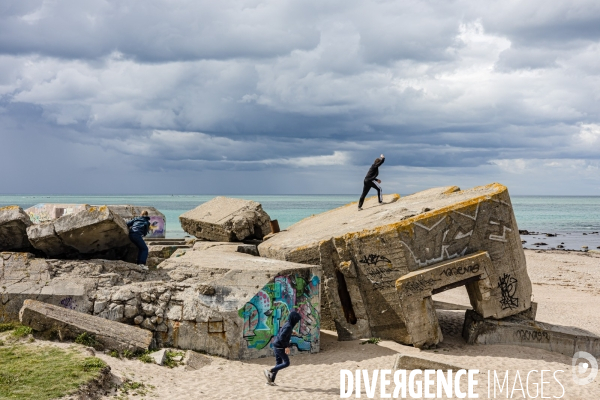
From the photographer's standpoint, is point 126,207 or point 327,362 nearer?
point 327,362

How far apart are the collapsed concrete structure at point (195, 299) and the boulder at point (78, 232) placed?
547 mm

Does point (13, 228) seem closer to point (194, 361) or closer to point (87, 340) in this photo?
point (87, 340)

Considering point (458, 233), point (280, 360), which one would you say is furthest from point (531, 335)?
point (280, 360)

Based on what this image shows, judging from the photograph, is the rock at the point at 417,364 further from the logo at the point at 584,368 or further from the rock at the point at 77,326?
the rock at the point at 77,326

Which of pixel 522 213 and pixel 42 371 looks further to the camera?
pixel 522 213

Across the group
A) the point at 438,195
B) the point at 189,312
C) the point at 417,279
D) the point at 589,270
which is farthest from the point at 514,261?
the point at 589,270

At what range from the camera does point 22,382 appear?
7637 millimetres

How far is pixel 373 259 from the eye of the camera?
11383mm

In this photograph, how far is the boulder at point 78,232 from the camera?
1123 cm

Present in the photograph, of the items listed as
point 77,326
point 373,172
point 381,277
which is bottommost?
point 77,326

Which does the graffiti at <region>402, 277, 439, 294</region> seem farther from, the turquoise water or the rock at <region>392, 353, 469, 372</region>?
the turquoise water

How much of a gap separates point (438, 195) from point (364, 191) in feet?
6.11

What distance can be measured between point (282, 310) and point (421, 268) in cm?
278

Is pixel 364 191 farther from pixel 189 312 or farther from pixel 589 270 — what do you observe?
pixel 589 270
